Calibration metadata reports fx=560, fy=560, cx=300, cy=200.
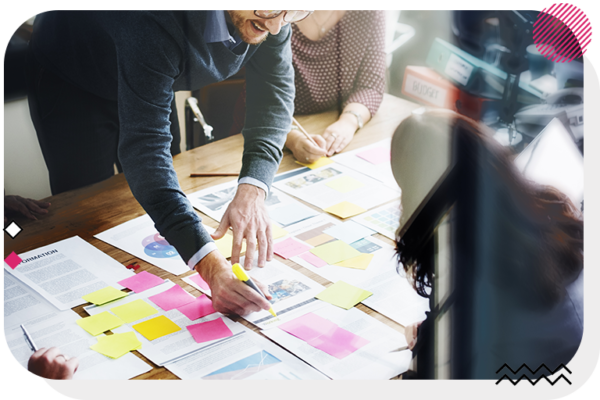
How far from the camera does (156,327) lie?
3.32 ft

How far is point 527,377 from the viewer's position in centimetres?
105

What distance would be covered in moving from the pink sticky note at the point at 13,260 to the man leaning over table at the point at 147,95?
161 mm

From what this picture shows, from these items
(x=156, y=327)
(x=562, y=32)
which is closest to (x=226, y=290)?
(x=156, y=327)

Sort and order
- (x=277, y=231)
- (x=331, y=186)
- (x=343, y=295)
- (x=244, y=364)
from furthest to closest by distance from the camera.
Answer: (x=331, y=186) → (x=277, y=231) → (x=343, y=295) → (x=244, y=364)

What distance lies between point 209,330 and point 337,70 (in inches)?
23.7

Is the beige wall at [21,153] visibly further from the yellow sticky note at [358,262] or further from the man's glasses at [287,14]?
the yellow sticky note at [358,262]

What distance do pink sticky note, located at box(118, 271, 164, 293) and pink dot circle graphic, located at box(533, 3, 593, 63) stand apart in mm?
877

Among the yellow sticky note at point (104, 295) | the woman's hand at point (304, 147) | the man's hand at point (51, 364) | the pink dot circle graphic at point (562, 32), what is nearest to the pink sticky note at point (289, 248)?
the woman's hand at point (304, 147)

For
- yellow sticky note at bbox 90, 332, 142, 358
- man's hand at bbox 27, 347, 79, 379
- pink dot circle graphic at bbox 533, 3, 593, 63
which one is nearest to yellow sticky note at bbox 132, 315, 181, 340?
yellow sticky note at bbox 90, 332, 142, 358

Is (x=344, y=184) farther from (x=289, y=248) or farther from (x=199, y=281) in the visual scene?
(x=199, y=281)

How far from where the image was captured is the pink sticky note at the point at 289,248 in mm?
1155

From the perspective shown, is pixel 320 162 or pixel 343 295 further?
pixel 320 162

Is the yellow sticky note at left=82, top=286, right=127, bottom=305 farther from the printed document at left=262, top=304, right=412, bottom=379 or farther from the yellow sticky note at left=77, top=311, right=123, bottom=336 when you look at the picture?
the printed document at left=262, top=304, right=412, bottom=379

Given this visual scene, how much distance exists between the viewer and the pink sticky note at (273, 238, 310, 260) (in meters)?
1.16
